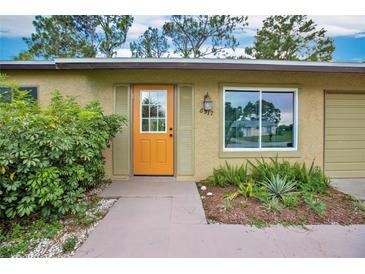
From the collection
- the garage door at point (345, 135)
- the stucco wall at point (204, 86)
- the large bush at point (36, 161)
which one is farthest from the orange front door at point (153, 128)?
the garage door at point (345, 135)

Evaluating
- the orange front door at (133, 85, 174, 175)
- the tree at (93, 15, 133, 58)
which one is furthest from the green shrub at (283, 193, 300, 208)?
the tree at (93, 15, 133, 58)

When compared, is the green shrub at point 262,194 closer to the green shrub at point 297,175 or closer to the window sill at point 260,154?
the green shrub at point 297,175

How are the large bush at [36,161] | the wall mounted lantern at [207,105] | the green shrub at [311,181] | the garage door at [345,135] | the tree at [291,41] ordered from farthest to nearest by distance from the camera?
the tree at [291,41]
the garage door at [345,135]
the wall mounted lantern at [207,105]
the green shrub at [311,181]
the large bush at [36,161]

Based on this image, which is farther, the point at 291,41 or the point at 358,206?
the point at 291,41

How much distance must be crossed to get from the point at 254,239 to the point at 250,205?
3.02ft

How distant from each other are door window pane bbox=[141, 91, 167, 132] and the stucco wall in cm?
33

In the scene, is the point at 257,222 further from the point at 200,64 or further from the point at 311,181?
the point at 200,64

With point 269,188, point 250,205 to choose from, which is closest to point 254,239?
point 250,205

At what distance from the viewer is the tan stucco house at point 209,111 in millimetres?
4832

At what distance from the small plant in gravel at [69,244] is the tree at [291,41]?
14214 mm

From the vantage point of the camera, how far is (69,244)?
238 centimetres

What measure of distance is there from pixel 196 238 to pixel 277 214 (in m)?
1.38

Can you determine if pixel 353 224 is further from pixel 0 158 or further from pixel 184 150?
pixel 0 158

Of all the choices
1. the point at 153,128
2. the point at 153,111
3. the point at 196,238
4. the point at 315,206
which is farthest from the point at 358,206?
the point at 153,111
